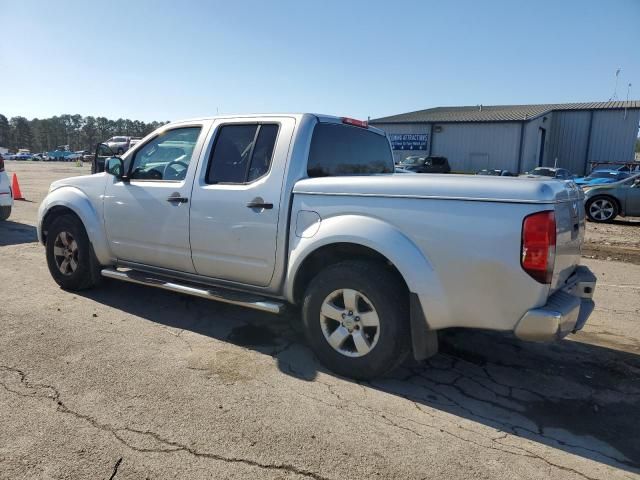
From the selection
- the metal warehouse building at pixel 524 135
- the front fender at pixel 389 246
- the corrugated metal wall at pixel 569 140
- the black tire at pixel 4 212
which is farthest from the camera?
the corrugated metal wall at pixel 569 140

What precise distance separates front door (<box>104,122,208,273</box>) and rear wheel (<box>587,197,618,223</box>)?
1226 cm

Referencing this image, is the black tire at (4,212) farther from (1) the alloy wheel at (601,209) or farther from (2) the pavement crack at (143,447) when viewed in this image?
(1) the alloy wheel at (601,209)

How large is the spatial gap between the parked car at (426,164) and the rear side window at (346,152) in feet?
80.3

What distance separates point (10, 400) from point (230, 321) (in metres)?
1.99

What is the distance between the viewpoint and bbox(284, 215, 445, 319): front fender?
3.19 m

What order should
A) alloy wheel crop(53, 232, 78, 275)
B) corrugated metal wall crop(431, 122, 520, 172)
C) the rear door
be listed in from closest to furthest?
alloy wheel crop(53, 232, 78, 275), the rear door, corrugated metal wall crop(431, 122, 520, 172)

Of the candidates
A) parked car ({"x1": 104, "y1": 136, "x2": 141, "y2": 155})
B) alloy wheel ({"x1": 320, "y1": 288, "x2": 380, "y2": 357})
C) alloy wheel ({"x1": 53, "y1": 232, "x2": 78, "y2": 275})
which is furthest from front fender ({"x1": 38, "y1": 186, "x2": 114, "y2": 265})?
parked car ({"x1": 104, "y1": 136, "x2": 141, "y2": 155})

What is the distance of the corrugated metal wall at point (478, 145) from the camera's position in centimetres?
3750

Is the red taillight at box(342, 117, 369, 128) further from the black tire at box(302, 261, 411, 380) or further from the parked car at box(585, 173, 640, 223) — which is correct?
the parked car at box(585, 173, 640, 223)

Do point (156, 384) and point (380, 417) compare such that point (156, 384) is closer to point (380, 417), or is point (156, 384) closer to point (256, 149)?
point (380, 417)

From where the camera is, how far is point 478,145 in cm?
3872

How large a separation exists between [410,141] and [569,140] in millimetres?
14253

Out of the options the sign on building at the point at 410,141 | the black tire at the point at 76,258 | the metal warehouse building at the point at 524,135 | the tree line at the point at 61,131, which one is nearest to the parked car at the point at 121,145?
the black tire at the point at 76,258

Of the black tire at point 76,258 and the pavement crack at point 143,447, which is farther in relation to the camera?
the black tire at point 76,258
